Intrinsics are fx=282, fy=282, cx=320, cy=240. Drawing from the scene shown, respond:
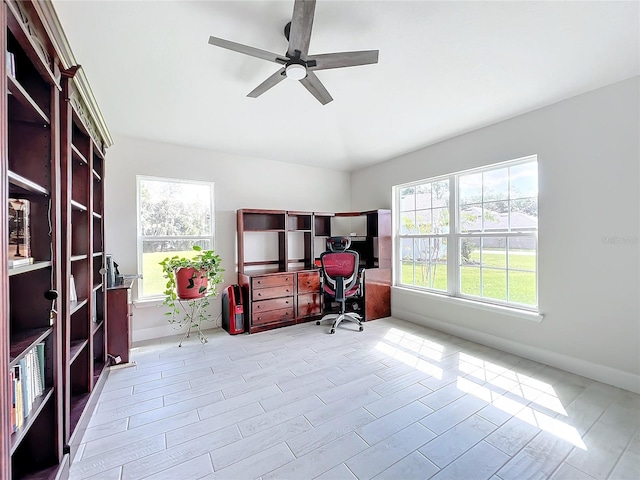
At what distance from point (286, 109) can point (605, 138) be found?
2.92 meters

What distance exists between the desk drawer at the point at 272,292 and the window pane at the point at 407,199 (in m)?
2.15

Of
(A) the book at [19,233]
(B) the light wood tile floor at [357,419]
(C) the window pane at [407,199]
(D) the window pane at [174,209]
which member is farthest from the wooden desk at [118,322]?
(C) the window pane at [407,199]

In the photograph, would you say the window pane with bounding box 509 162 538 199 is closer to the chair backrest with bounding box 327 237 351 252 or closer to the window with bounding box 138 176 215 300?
the chair backrest with bounding box 327 237 351 252

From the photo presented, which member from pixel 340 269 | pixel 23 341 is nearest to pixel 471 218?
pixel 340 269

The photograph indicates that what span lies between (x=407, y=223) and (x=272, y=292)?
230 cm

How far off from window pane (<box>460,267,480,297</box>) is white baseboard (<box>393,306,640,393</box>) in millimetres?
453

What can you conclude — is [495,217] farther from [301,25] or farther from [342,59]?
[301,25]

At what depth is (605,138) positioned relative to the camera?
2393mm

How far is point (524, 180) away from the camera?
9.85ft

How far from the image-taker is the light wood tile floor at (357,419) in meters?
1.55

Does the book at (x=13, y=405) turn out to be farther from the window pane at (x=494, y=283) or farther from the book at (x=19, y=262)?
the window pane at (x=494, y=283)

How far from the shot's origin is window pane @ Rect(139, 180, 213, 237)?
3625 millimetres

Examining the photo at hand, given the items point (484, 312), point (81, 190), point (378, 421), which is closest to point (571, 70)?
point (484, 312)

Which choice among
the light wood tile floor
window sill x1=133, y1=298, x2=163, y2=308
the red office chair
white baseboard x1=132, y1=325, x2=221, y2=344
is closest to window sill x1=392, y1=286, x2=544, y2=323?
the light wood tile floor
